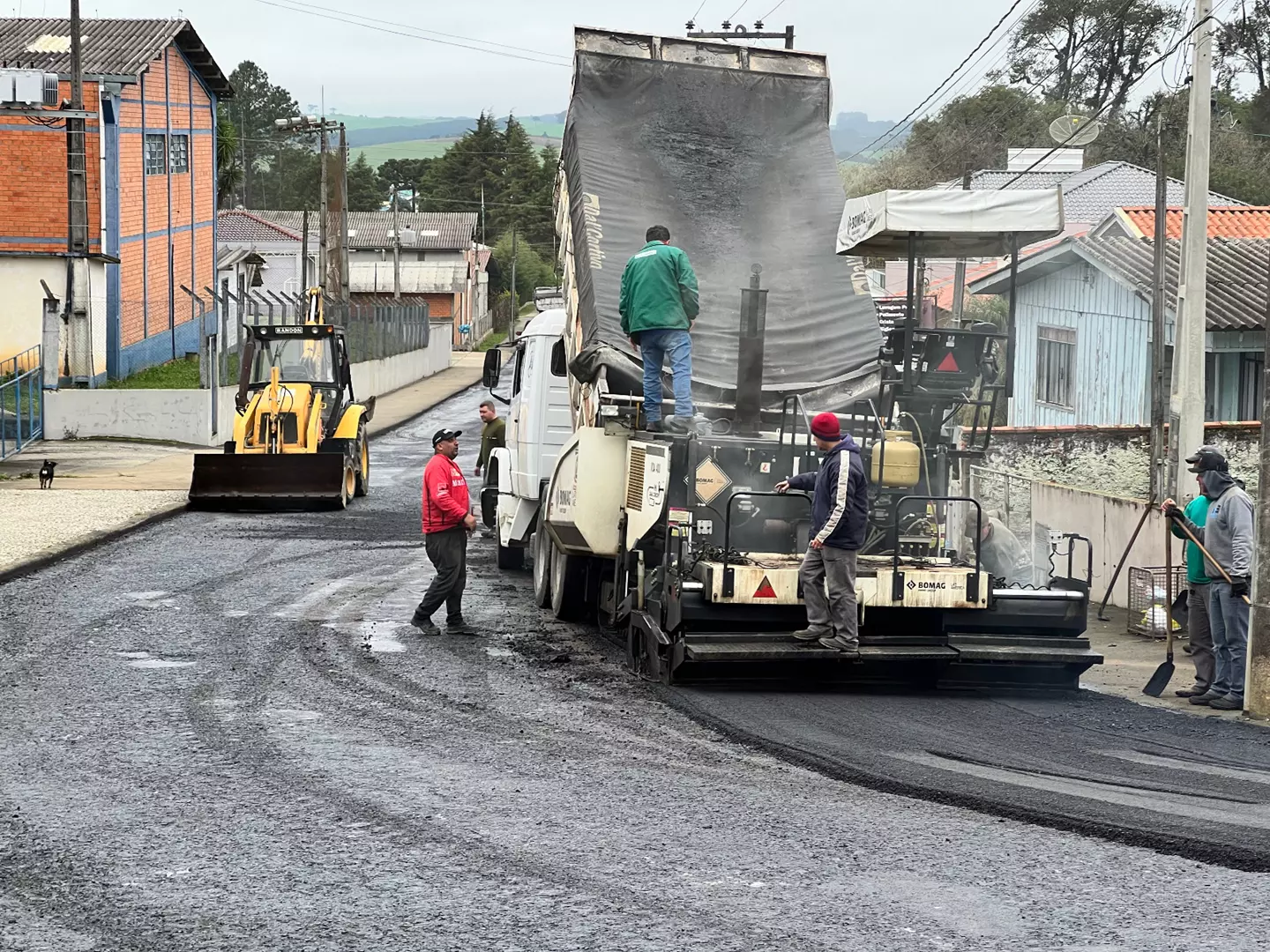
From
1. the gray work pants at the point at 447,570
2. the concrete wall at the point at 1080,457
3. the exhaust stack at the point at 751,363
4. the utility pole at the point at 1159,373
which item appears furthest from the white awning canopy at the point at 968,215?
the concrete wall at the point at 1080,457

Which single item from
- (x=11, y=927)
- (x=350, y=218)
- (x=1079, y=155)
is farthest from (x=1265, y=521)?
(x=350, y=218)

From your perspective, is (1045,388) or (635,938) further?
(1045,388)

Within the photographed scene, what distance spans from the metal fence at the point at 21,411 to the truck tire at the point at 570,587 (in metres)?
16.7

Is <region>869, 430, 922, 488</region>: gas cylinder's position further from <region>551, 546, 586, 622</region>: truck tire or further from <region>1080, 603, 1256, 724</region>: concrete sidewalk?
<region>551, 546, 586, 622</region>: truck tire

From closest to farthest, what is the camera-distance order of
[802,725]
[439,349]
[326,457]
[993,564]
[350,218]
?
[802,725]
[993,564]
[326,457]
[439,349]
[350,218]

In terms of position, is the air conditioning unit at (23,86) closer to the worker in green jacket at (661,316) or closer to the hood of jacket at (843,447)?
the worker in green jacket at (661,316)

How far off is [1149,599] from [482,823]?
28.1ft

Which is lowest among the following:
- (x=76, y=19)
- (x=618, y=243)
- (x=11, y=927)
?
(x=11, y=927)

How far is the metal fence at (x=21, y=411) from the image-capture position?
2808 centimetres

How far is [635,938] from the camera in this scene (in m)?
6.12

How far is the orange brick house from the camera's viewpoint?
116 feet

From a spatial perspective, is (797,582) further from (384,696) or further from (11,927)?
(11,927)

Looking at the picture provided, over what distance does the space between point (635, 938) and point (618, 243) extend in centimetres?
858

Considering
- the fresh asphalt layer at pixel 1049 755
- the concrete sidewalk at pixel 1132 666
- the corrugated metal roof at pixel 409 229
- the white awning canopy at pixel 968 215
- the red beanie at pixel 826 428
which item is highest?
the corrugated metal roof at pixel 409 229
